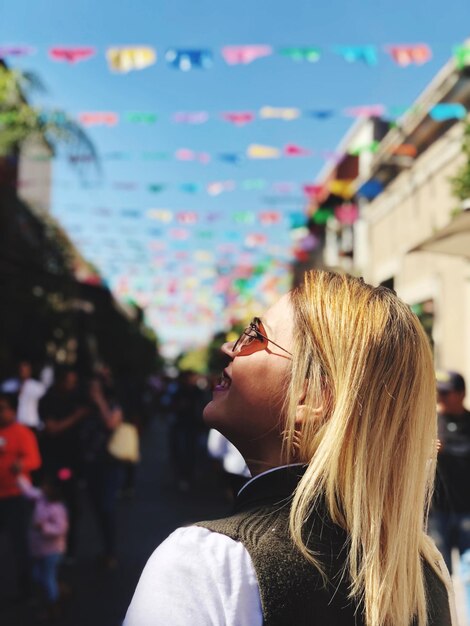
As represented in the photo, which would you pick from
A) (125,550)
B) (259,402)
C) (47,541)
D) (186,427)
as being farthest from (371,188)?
(259,402)

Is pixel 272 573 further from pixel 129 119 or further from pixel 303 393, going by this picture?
pixel 129 119

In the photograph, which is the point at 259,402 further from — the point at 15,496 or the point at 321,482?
the point at 15,496

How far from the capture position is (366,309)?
134 cm

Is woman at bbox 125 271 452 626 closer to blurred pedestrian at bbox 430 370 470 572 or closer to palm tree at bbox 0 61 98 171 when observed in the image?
blurred pedestrian at bbox 430 370 470 572

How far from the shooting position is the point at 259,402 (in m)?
1.36

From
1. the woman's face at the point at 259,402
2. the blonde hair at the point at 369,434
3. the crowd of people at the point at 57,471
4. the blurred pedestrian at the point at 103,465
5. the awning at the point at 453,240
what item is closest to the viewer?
the blonde hair at the point at 369,434

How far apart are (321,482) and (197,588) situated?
11.4 inches

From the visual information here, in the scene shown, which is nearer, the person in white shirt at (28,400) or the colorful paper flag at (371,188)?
the person in white shirt at (28,400)

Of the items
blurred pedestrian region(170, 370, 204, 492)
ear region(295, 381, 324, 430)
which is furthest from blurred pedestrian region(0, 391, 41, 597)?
blurred pedestrian region(170, 370, 204, 492)

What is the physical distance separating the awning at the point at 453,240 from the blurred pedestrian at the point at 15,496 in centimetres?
344

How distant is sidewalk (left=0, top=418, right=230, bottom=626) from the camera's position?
5074 millimetres

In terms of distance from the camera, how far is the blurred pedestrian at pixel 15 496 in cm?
548

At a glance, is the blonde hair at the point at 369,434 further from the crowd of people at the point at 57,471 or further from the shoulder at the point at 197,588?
the crowd of people at the point at 57,471

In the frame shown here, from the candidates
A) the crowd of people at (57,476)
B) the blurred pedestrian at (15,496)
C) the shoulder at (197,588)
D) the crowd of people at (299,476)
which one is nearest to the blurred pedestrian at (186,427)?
the crowd of people at (57,476)
